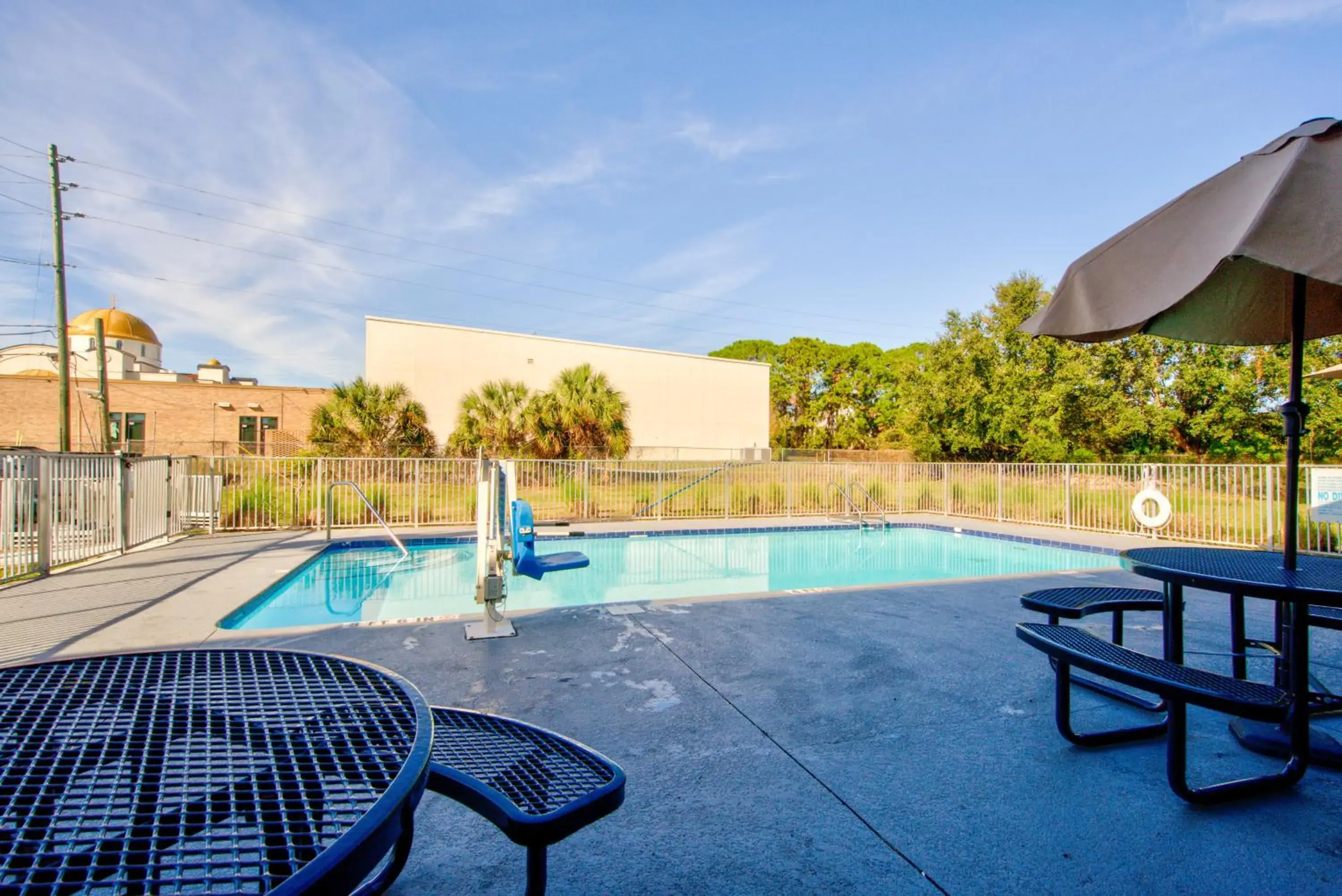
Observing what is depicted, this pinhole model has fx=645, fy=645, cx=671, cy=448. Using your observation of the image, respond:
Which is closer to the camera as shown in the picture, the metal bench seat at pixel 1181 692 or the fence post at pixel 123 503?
the metal bench seat at pixel 1181 692

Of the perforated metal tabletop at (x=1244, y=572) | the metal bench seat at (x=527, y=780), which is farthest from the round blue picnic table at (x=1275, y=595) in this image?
the metal bench seat at (x=527, y=780)

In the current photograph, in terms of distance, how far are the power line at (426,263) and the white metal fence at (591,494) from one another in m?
10.9

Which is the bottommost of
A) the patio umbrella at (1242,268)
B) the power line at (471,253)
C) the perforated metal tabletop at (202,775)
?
the perforated metal tabletop at (202,775)

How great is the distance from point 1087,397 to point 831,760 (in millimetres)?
21977

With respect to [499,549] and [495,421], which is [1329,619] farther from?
[495,421]

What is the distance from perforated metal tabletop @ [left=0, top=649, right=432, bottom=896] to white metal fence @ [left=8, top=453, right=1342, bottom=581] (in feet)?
19.9

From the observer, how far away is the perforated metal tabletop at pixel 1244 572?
1.87 metres

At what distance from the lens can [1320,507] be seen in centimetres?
677

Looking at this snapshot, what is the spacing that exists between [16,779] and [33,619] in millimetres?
4496

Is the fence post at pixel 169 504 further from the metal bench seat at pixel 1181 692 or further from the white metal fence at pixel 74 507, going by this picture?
the metal bench seat at pixel 1181 692

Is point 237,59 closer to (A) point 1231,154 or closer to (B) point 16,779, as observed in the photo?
(B) point 16,779

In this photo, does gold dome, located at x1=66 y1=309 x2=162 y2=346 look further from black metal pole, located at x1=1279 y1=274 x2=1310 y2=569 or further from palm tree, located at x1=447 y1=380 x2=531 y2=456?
black metal pole, located at x1=1279 y1=274 x2=1310 y2=569

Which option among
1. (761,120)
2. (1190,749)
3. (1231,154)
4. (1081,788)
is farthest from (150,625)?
(1231,154)

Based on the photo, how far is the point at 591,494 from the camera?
467 inches
